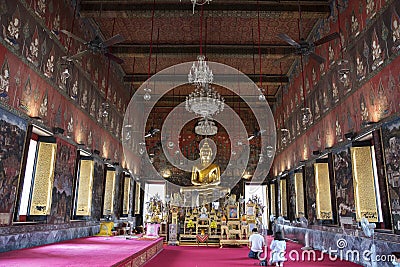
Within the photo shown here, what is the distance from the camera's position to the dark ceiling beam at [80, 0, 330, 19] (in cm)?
892

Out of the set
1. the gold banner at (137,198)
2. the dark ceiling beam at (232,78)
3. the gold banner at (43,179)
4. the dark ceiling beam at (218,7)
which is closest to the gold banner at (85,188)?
the gold banner at (43,179)

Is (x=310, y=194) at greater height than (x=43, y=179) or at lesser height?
lesser

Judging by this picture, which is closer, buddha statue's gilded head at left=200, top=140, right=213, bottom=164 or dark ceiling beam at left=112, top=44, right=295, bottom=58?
dark ceiling beam at left=112, top=44, right=295, bottom=58

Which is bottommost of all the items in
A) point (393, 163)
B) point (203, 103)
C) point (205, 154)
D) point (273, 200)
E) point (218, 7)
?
point (273, 200)

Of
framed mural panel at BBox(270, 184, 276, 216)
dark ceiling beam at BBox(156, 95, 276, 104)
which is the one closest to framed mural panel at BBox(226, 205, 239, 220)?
framed mural panel at BBox(270, 184, 276, 216)

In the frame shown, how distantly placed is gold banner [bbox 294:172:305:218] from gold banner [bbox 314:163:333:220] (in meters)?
1.74

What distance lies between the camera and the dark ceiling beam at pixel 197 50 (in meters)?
11.3

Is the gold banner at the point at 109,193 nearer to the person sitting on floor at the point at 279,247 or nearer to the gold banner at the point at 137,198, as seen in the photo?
the gold banner at the point at 137,198

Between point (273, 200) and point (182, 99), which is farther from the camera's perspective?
point (182, 99)

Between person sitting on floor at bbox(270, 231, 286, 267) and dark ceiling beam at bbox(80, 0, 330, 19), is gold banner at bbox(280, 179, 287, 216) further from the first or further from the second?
person sitting on floor at bbox(270, 231, 286, 267)

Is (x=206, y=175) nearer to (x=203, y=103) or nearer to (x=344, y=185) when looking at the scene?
(x=203, y=103)

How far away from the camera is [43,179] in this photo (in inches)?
288
